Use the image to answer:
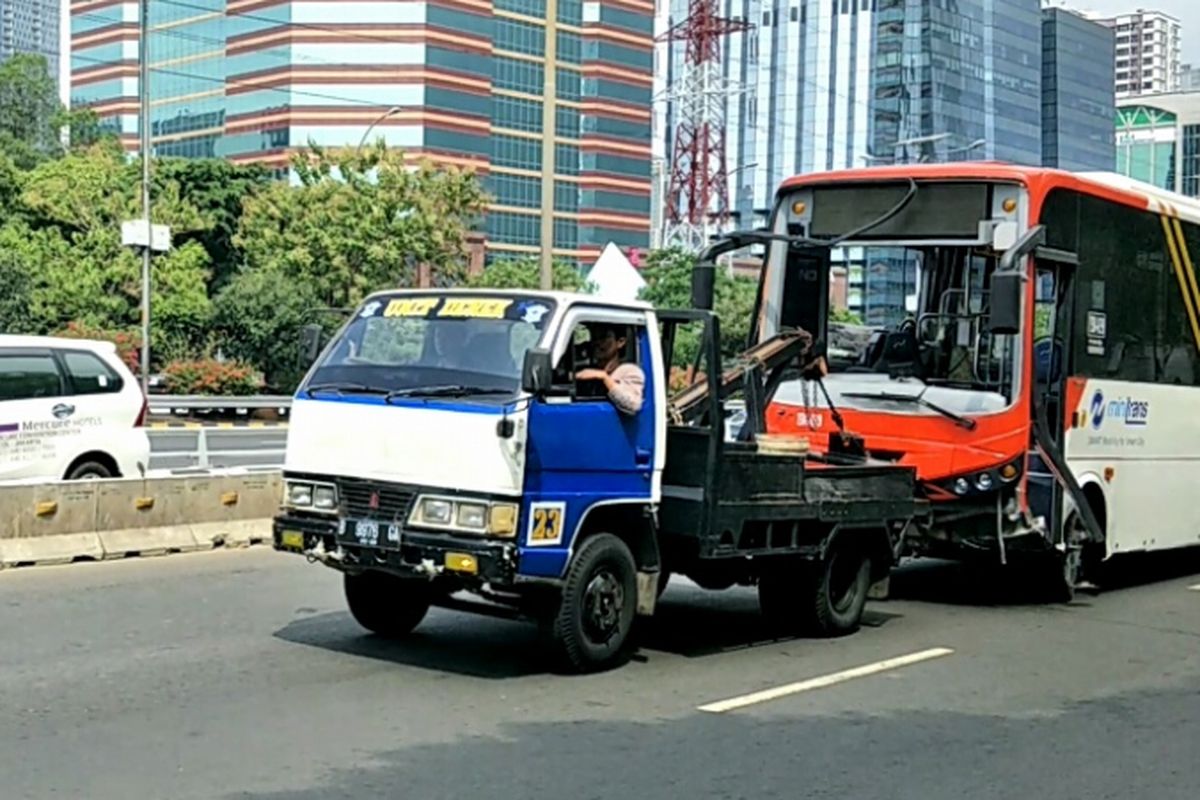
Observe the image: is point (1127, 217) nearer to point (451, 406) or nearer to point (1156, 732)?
point (1156, 732)

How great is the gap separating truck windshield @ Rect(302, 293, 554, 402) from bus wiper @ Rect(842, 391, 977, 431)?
418 cm

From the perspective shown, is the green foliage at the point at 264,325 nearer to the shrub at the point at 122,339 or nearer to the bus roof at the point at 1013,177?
the shrub at the point at 122,339

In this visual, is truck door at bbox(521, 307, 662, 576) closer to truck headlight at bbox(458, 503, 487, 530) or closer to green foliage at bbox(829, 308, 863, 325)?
truck headlight at bbox(458, 503, 487, 530)

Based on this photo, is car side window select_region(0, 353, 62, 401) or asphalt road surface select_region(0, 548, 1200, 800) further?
car side window select_region(0, 353, 62, 401)

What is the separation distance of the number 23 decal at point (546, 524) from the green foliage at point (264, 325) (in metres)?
39.9

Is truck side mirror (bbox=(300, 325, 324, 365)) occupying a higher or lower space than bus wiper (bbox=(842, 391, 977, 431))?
higher

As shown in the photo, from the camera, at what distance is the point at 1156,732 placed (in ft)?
27.0

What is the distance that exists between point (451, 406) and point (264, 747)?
7.36 ft

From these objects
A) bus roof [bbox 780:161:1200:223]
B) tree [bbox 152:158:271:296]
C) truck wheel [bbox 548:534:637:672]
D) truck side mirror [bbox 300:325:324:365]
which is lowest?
truck wheel [bbox 548:534:637:672]

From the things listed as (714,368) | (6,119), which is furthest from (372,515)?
(6,119)

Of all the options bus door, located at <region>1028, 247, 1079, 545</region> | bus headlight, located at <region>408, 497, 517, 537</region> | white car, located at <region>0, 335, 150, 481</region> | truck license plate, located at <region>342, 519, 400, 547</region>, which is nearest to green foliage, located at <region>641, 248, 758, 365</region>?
white car, located at <region>0, 335, 150, 481</region>

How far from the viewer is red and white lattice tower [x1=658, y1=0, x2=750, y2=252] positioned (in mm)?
87500

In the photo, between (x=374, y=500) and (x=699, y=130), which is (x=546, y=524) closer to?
(x=374, y=500)

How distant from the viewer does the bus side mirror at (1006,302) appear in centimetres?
1102
